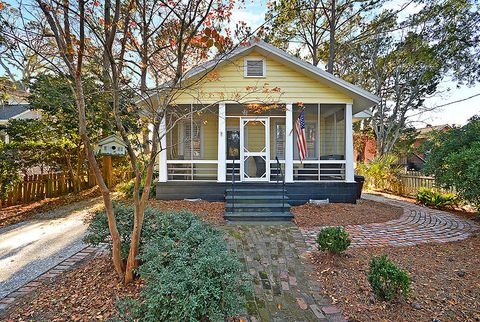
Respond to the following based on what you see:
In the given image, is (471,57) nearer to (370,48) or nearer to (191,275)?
(370,48)

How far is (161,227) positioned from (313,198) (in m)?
6.14

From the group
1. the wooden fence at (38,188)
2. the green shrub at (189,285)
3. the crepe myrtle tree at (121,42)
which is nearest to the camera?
the green shrub at (189,285)

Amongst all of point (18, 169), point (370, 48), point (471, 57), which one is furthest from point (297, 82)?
point (370, 48)

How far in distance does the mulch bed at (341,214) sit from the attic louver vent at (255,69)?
4.75 meters

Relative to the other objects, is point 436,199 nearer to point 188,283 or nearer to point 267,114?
point 267,114

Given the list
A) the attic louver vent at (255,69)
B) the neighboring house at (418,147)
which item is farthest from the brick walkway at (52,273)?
the neighboring house at (418,147)

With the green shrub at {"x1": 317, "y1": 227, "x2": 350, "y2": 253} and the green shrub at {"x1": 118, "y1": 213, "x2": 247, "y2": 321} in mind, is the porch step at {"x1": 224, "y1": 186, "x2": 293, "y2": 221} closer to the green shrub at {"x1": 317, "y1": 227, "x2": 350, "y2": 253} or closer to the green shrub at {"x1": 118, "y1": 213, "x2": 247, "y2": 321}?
the green shrub at {"x1": 317, "y1": 227, "x2": 350, "y2": 253}

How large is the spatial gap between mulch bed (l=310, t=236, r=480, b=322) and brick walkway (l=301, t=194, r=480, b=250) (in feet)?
1.14

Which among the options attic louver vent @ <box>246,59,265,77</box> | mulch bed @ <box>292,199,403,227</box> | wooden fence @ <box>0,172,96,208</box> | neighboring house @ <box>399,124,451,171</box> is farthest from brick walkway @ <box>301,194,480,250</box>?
wooden fence @ <box>0,172,96,208</box>

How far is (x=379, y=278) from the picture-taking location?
292 centimetres

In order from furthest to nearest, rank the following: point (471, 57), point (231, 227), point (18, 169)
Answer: point (471, 57) → point (18, 169) → point (231, 227)

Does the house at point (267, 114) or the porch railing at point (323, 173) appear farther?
the porch railing at point (323, 173)

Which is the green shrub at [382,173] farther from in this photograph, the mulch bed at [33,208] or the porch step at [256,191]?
the mulch bed at [33,208]

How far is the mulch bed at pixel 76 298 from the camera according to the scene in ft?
8.65
